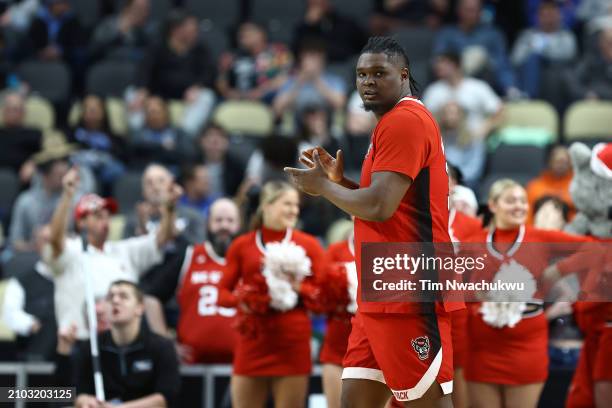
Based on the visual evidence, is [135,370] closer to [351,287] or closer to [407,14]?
[351,287]

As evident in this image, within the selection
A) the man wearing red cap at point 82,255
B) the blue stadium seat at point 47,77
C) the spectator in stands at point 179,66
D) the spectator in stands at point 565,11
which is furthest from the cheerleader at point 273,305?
the spectator in stands at point 565,11

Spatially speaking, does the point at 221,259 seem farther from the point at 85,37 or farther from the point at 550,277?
the point at 85,37

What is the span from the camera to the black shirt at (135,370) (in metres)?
7.81

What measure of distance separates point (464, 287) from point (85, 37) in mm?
9166

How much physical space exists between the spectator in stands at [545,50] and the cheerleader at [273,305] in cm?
518

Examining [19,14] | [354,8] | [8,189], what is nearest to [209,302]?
[8,189]

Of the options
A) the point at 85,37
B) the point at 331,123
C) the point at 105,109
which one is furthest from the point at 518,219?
the point at 85,37

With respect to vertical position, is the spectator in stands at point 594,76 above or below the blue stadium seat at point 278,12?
below

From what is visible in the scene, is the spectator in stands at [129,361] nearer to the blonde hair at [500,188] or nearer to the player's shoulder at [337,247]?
the player's shoulder at [337,247]

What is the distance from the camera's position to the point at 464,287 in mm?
5324

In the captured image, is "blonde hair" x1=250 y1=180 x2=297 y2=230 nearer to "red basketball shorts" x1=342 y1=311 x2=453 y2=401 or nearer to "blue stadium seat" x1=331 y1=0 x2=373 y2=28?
"red basketball shorts" x1=342 y1=311 x2=453 y2=401

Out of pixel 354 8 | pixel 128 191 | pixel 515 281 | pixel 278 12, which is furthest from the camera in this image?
pixel 278 12

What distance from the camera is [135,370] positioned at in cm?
784

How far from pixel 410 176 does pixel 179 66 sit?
25.9 ft
